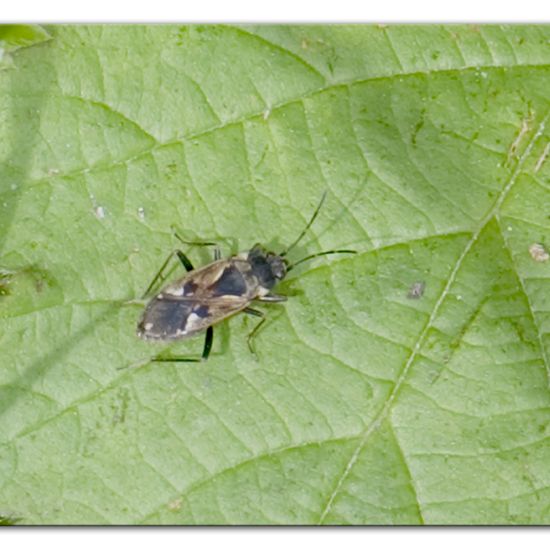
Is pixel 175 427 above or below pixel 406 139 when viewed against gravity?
below

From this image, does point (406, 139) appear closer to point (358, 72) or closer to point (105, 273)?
point (358, 72)

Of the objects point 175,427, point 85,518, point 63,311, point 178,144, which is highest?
point 178,144

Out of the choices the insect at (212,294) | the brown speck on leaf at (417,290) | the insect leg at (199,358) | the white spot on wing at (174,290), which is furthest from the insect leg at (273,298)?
the brown speck on leaf at (417,290)

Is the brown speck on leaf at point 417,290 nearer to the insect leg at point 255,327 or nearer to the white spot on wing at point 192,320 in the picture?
the insect leg at point 255,327

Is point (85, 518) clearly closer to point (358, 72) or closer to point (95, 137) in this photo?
point (95, 137)

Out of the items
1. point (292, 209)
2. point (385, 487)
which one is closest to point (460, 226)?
point (292, 209)
